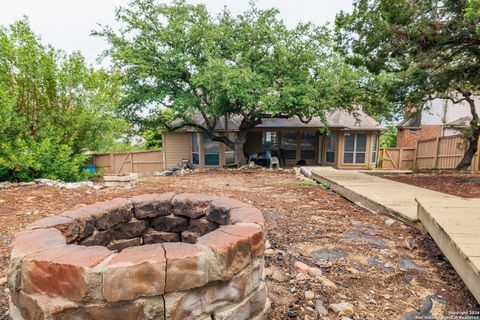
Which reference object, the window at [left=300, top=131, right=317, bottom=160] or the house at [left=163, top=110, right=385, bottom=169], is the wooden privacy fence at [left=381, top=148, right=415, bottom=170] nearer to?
the house at [left=163, top=110, right=385, bottom=169]

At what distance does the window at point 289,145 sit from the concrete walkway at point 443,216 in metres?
10.0

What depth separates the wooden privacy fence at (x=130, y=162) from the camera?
14.0 m

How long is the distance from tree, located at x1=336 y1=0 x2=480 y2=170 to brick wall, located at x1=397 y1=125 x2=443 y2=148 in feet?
36.3

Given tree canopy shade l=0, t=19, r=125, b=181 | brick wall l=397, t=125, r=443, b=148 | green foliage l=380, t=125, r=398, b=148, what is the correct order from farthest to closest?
green foliage l=380, t=125, r=398, b=148 → brick wall l=397, t=125, r=443, b=148 → tree canopy shade l=0, t=19, r=125, b=181

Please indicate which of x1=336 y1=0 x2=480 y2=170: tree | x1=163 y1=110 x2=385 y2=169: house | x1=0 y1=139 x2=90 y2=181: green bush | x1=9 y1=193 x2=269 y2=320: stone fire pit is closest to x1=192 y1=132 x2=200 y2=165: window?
x1=163 y1=110 x2=385 y2=169: house

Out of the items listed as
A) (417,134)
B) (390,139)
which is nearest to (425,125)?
(417,134)

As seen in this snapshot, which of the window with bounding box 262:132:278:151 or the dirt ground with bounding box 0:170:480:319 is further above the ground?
the window with bounding box 262:132:278:151

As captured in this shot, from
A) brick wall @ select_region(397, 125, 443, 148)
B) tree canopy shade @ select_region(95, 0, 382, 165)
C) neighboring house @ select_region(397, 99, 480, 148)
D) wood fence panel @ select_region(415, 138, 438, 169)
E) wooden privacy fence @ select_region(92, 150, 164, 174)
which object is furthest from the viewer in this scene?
brick wall @ select_region(397, 125, 443, 148)

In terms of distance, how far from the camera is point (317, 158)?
15375 millimetres

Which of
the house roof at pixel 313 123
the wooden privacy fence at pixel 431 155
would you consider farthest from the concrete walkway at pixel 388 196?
the house roof at pixel 313 123

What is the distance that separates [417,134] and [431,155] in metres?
4.54

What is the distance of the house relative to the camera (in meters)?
14.1

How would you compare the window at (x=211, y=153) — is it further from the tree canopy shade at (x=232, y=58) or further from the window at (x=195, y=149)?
the tree canopy shade at (x=232, y=58)

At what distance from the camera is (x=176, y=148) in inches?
598
